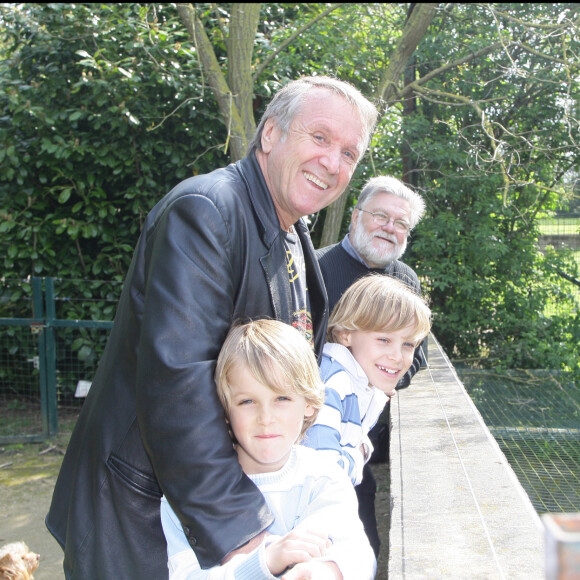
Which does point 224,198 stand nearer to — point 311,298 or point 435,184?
point 311,298

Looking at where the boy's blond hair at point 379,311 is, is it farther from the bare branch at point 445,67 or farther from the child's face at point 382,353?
the bare branch at point 445,67

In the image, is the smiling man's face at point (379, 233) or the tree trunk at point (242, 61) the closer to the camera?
the smiling man's face at point (379, 233)

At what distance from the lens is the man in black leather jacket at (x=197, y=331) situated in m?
1.41

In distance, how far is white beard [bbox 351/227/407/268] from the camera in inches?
135

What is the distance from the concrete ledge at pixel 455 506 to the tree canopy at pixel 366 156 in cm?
315

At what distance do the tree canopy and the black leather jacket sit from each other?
14.0 ft

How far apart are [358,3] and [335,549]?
5628 mm

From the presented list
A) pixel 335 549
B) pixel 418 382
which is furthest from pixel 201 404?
pixel 418 382

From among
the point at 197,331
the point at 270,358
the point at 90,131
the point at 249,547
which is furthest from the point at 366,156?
the point at 249,547

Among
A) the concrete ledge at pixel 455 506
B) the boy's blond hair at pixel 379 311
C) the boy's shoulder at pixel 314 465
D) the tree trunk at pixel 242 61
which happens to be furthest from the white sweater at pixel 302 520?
the tree trunk at pixel 242 61

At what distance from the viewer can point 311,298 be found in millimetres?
2064

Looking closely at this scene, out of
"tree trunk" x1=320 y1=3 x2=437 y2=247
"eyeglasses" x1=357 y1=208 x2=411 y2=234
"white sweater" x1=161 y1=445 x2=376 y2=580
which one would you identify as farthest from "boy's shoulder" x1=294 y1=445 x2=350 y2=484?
"tree trunk" x1=320 y1=3 x2=437 y2=247

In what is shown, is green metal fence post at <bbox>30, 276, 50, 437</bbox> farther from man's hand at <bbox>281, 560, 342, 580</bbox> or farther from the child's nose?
man's hand at <bbox>281, 560, 342, 580</bbox>

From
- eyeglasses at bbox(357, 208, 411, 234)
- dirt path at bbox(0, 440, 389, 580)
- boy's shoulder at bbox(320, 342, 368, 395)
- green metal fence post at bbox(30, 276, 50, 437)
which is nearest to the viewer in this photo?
boy's shoulder at bbox(320, 342, 368, 395)
